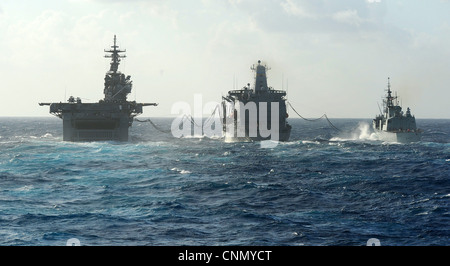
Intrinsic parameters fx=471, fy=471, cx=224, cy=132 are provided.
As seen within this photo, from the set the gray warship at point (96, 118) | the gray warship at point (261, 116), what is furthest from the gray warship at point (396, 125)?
the gray warship at point (96, 118)

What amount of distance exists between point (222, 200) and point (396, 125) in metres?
62.3

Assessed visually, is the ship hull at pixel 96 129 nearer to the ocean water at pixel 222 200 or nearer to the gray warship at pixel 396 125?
the ocean water at pixel 222 200

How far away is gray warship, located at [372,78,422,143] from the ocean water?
26165 mm

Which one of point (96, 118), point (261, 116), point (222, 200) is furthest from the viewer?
point (261, 116)

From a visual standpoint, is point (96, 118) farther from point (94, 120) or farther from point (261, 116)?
point (261, 116)

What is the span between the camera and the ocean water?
20.7 m

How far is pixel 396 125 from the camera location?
273 feet

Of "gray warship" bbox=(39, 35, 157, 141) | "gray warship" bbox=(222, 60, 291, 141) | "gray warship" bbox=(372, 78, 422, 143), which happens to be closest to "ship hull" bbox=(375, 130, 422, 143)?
"gray warship" bbox=(372, 78, 422, 143)

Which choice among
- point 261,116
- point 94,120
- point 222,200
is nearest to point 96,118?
point 94,120

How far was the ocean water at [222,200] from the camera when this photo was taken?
20656 millimetres

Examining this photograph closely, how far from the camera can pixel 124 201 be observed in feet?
92.6

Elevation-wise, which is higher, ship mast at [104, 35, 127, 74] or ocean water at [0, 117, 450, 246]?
ship mast at [104, 35, 127, 74]

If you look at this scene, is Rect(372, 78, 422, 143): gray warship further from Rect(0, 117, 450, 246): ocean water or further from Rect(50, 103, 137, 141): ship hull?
Rect(50, 103, 137, 141): ship hull
